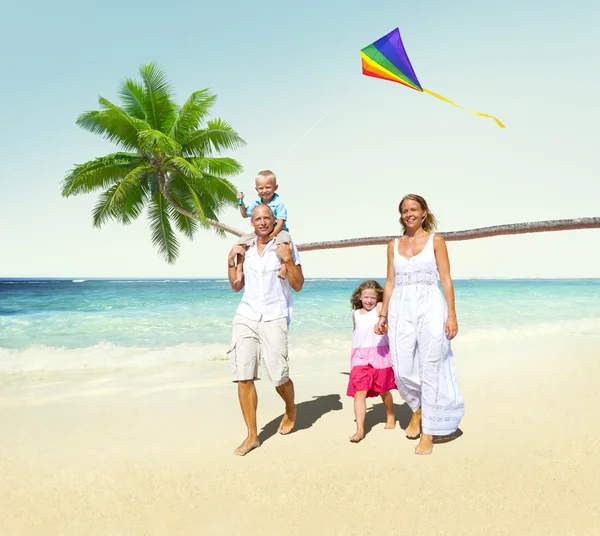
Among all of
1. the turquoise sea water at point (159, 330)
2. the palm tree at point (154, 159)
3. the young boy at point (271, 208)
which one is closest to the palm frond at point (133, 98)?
the palm tree at point (154, 159)

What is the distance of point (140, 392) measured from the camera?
6453mm

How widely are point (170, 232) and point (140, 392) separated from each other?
42.2ft

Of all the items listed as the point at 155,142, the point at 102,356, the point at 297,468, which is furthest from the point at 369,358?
the point at 155,142

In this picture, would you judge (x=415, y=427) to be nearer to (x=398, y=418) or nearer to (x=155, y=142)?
(x=398, y=418)

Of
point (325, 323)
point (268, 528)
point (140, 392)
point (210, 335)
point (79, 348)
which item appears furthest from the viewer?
point (325, 323)

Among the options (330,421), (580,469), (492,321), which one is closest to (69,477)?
(330,421)

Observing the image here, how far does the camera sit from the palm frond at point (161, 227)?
1805 centimetres

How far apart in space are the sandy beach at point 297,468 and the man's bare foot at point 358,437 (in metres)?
0.06

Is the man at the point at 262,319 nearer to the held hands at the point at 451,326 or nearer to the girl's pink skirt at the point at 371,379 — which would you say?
the girl's pink skirt at the point at 371,379

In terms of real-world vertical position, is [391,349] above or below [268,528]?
above

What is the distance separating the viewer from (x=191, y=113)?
16.5 meters

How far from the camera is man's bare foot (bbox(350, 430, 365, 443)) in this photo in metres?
4.24

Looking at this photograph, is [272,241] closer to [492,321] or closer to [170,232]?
[170,232]

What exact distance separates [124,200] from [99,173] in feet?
3.83
